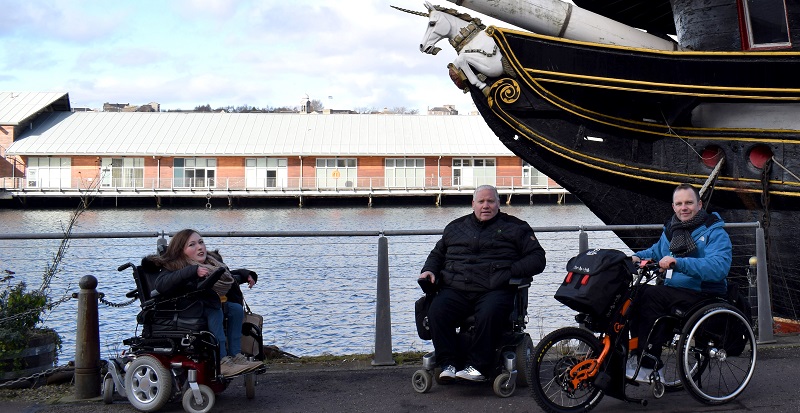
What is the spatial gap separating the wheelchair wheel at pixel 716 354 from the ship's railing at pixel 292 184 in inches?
2171

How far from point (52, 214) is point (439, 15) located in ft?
155

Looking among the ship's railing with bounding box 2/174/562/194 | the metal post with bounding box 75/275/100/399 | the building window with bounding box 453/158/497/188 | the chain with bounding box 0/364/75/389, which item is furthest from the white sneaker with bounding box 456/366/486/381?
the building window with bounding box 453/158/497/188

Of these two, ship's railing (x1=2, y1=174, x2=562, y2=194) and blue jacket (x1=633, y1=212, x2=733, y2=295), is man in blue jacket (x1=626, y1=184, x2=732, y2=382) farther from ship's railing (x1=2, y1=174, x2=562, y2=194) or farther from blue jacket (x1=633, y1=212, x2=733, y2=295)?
ship's railing (x1=2, y1=174, x2=562, y2=194)

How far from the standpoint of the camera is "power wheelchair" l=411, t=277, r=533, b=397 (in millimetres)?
6887

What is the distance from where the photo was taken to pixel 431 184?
6419 centimetres

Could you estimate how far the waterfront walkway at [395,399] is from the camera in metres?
6.68

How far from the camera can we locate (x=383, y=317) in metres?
8.23

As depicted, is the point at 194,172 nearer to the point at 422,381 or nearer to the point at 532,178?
the point at 532,178

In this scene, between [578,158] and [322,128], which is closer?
[578,158]

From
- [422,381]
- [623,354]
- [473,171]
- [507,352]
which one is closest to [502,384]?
[507,352]

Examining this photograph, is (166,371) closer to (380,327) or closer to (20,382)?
(20,382)

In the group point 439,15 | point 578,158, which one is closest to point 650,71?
point 578,158

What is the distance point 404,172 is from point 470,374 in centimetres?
5729

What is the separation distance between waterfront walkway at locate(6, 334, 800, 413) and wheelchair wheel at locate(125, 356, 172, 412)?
0.17 m
